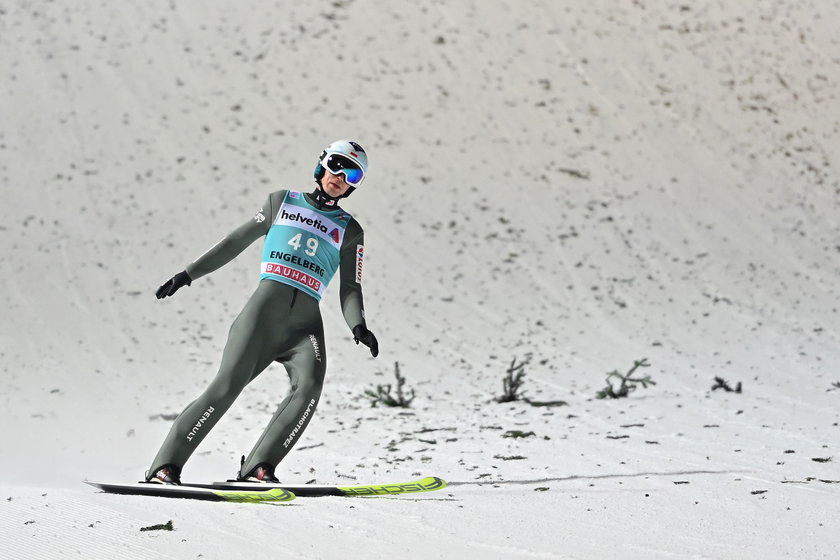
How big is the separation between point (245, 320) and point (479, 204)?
10.9m

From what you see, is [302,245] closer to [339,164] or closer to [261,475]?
[339,164]

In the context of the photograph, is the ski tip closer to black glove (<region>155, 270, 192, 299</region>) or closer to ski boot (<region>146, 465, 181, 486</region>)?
ski boot (<region>146, 465, 181, 486</region>)

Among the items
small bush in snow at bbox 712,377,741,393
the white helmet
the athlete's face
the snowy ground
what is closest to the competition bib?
the athlete's face

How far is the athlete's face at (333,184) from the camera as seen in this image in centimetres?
524

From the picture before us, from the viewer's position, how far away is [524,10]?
21.3 m

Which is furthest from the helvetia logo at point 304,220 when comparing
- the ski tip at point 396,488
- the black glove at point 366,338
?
the ski tip at point 396,488

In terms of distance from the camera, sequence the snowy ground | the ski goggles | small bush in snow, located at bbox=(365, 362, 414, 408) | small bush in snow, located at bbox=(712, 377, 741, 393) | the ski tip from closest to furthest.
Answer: the snowy ground → the ski tip → the ski goggles → small bush in snow, located at bbox=(365, 362, 414, 408) → small bush in snow, located at bbox=(712, 377, 741, 393)

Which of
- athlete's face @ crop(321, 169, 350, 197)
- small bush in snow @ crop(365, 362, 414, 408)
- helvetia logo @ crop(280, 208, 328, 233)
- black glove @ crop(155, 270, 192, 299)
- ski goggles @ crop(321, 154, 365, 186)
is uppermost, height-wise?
ski goggles @ crop(321, 154, 365, 186)

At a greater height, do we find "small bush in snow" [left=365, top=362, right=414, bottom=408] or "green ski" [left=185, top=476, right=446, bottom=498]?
"small bush in snow" [left=365, top=362, right=414, bottom=408]

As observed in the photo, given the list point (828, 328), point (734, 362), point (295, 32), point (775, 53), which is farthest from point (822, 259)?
point (295, 32)

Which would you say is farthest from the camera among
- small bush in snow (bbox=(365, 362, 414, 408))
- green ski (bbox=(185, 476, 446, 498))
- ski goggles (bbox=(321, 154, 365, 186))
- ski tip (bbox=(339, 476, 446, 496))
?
small bush in snow (bbox=(365, 362, 414, 408))

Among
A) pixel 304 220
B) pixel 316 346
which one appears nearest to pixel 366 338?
pixel 316 346

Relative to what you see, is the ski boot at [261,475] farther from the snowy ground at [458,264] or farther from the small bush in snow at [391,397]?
the small bush in snow at [391,397]

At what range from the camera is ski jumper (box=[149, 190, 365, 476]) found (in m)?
4.95
